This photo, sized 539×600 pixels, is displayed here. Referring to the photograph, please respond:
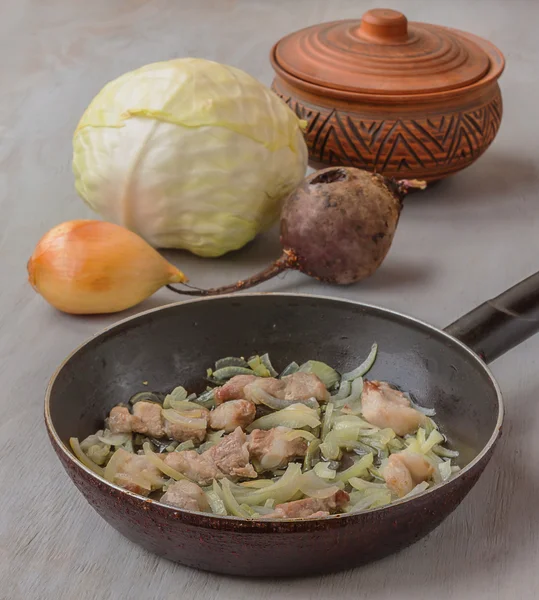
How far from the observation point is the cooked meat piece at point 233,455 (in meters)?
1.23

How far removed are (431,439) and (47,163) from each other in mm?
1568

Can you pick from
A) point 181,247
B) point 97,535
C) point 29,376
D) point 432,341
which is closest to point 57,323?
point 29,376

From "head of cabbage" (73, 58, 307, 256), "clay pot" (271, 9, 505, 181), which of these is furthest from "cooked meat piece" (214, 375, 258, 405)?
"clay pot" (271, 9, 505, 181)

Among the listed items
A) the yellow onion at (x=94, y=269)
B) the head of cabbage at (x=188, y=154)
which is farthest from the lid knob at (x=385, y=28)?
the yellow onion at (x=94, y=269)

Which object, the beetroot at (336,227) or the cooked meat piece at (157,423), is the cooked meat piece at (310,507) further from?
the beetroot at (336,227)

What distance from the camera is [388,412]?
4.37 feet

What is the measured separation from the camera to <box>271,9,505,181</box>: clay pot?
2037 mm

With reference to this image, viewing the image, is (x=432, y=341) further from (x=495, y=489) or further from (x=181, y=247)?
(x=181, y=247)

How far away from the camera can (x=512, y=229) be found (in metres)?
2.12

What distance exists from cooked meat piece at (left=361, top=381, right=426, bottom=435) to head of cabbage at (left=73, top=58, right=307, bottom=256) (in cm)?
63

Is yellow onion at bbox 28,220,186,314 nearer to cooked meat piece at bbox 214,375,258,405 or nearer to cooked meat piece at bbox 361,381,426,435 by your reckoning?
cooked meat piece at bbox 214,375,258,405

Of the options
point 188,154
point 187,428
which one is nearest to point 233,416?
point 187,428

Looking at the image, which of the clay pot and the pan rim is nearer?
the pan rim

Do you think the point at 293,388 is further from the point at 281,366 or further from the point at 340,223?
the point at 340,223
